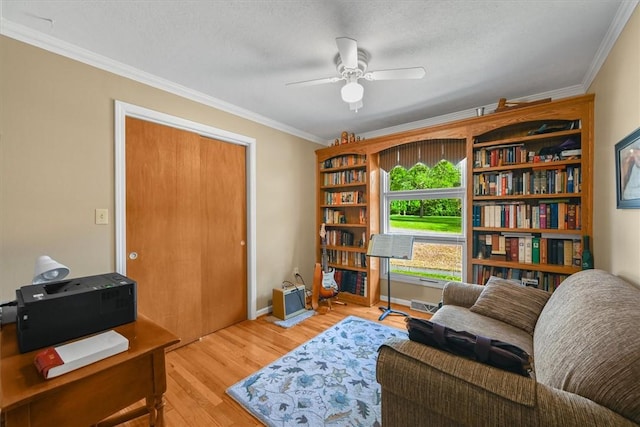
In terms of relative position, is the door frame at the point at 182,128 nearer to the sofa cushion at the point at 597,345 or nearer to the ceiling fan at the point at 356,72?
the ceiling fan at the point at 356,72

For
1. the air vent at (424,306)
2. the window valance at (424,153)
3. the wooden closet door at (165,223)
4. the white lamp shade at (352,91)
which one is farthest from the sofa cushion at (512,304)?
the wooden closet door at (165,223)

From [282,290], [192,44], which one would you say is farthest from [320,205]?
[192,44]

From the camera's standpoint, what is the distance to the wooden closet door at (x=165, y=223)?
2229mm

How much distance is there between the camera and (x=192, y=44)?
1.84 metres

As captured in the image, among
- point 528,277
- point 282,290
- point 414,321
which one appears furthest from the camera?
point 282,290

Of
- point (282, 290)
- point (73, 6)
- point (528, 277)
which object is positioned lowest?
point (282, 290)

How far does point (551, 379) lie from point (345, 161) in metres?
3.23

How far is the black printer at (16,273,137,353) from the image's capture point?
3.33 feet

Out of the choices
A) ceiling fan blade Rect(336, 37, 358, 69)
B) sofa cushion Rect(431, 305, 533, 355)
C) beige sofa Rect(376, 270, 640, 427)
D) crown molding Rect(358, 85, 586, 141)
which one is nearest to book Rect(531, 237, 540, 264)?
sofa cushion Rect(431, 305, 533, 355)

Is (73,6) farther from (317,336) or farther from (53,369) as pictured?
(317,336)

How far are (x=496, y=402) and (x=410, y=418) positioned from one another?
0.35 metres

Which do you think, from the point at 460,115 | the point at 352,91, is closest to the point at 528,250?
the point at 460,115

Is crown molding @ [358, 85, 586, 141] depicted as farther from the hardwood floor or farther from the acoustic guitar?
the hardwood floor

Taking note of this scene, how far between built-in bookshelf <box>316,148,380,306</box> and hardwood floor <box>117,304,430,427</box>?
0.39 metres
